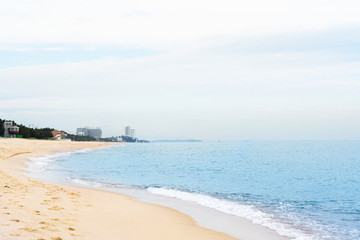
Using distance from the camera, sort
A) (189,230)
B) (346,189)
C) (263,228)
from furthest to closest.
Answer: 1. (346,189)
2. (263,228)
3. (189,230)

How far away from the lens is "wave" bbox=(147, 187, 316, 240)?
12941 millimetres

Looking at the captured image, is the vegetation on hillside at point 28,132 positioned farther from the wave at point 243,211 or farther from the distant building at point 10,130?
the wave at point 243,211

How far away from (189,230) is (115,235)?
334 centimetres

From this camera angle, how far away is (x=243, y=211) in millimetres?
16844

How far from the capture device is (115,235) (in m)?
9.83

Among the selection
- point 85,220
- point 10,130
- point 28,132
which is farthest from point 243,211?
point 28,132

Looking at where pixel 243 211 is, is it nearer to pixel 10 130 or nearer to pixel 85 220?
pixel 85 220

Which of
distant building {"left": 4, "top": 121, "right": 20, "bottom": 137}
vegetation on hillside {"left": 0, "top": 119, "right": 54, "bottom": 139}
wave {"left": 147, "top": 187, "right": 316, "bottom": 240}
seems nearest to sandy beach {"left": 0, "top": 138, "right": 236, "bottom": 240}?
wave {"left": 147, "top": 187, "right": 316, "bottom": 240}

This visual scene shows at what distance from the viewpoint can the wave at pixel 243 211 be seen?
12.9 m

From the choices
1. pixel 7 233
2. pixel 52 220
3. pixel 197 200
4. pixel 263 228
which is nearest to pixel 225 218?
pixel 263 228

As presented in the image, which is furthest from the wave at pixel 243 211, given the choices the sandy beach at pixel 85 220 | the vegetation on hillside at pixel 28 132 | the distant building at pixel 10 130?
the vegetation on hillside at pixel 28 132

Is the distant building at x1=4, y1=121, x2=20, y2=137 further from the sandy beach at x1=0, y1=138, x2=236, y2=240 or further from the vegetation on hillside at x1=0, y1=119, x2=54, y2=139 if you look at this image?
the sandy beach at x1=0, y1=138, x2=236, y2=240

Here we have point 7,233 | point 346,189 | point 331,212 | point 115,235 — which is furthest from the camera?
point 346,189

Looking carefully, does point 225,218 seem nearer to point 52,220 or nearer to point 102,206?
point 102,206
